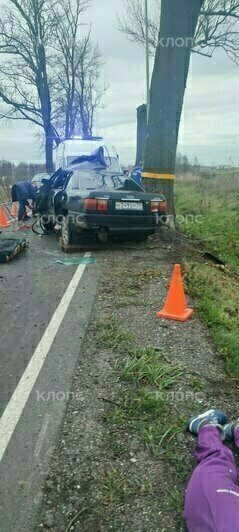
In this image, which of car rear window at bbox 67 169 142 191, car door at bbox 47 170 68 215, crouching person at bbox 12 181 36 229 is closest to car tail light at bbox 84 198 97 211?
car rear window at bbox 67 169 142 191

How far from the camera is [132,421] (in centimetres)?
313

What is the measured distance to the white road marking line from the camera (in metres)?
3.08

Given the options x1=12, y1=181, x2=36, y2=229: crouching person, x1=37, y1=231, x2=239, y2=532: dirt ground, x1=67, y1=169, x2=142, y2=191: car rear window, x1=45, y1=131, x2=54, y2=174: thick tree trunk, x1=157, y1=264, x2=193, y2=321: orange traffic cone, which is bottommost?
x1=37, y1=231, x2=239, y2=532: dirt ground

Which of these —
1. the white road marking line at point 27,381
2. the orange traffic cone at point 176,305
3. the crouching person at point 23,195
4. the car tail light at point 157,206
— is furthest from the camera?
the crouching person at point 23,195

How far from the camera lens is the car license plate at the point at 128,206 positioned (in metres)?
8.42

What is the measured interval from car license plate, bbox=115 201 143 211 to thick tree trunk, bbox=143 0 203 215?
176cm

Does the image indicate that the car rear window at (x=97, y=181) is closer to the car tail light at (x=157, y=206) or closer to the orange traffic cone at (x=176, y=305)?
the car tail light at (x=157, y=206)

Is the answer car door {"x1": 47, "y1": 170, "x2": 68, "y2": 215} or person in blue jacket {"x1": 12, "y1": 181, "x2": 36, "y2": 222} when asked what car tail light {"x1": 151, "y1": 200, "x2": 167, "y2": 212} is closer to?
car door {"x1": 47, "y1": 170, "x2": 68, "y2": 215}

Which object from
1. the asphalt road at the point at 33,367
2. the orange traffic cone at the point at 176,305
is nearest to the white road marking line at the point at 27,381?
the asphalt road at the point at 33,367

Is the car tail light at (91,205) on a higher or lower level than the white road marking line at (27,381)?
higher

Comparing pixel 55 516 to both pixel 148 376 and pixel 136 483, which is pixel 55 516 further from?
pixel 148 376

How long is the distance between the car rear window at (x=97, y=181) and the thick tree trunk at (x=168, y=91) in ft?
2.58

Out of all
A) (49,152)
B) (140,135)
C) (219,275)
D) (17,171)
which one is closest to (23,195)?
(219,275)

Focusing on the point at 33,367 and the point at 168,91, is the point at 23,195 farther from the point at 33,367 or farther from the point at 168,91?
the point at 33,367
